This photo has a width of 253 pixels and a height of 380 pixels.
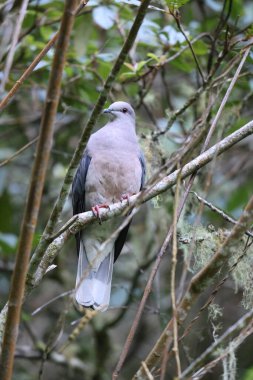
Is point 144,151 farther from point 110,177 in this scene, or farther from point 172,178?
point 172,178

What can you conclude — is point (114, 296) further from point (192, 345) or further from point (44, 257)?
point (44, 257)

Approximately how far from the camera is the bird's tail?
12.0 ft

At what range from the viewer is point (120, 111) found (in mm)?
4402

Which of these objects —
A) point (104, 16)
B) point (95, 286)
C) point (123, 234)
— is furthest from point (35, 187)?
point (104, 16)

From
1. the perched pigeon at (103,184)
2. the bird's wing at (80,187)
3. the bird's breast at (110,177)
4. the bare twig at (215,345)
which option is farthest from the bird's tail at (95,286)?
the bare twig at (215,345)

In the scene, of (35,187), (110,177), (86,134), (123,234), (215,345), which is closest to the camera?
(215,345)

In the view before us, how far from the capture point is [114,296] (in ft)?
17.0

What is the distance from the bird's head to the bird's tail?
3.04 feet

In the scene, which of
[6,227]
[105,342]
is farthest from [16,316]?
[105,342]

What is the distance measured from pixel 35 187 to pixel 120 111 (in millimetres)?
2596

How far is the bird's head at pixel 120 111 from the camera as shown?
4379 mm

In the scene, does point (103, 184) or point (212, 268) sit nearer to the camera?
point (212, 268)

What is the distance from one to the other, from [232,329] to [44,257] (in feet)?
3.41

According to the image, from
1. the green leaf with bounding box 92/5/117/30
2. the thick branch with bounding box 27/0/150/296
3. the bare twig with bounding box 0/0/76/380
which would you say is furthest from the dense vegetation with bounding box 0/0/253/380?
the bare twig with bounding box 0/0/76/380
